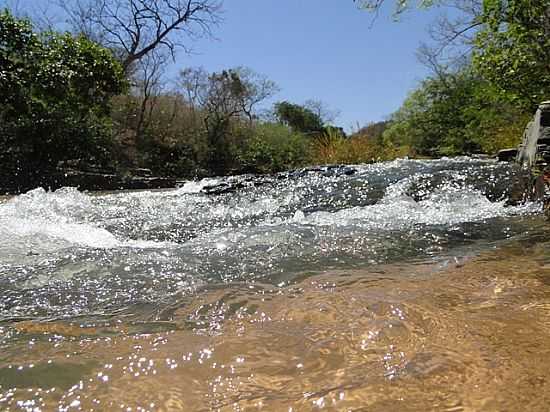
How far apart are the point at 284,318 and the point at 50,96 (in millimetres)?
10249

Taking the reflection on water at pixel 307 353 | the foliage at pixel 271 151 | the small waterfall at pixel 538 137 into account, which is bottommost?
the reflection on water at pixel 307 353

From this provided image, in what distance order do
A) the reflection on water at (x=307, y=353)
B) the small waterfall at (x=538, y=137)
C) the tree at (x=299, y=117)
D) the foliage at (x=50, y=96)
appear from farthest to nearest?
the tree at (x=299, y=117)
the foliage at (x=50, y=96)
the small waterfall at (x=538, y=137)
the reflection on water at (x=307, y=353)

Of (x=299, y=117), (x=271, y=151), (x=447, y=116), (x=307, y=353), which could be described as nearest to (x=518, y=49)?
(x=271, y=151)

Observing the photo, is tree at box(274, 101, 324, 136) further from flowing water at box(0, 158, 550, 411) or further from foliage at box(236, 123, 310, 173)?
flowing water at box(0, 158, 550, 411)

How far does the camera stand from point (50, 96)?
984 centimetres

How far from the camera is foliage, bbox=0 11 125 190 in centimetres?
902

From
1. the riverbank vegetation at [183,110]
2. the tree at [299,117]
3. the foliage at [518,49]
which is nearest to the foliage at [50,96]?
the riverbank vegetation at [183,110]

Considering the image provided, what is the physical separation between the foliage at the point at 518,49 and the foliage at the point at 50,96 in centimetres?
867

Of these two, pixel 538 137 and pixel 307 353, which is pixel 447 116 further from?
pixel 307 353

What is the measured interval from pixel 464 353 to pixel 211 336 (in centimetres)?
76

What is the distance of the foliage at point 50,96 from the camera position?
9.02m

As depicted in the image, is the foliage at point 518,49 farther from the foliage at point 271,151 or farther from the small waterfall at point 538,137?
the foliage at point 271,151

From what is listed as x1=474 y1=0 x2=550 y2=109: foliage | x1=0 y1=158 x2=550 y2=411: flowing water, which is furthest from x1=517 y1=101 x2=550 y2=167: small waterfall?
x1=474 y1=0 x2=550 y2=109: foliage

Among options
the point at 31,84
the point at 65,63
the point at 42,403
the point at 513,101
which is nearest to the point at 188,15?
the point at 65,63
